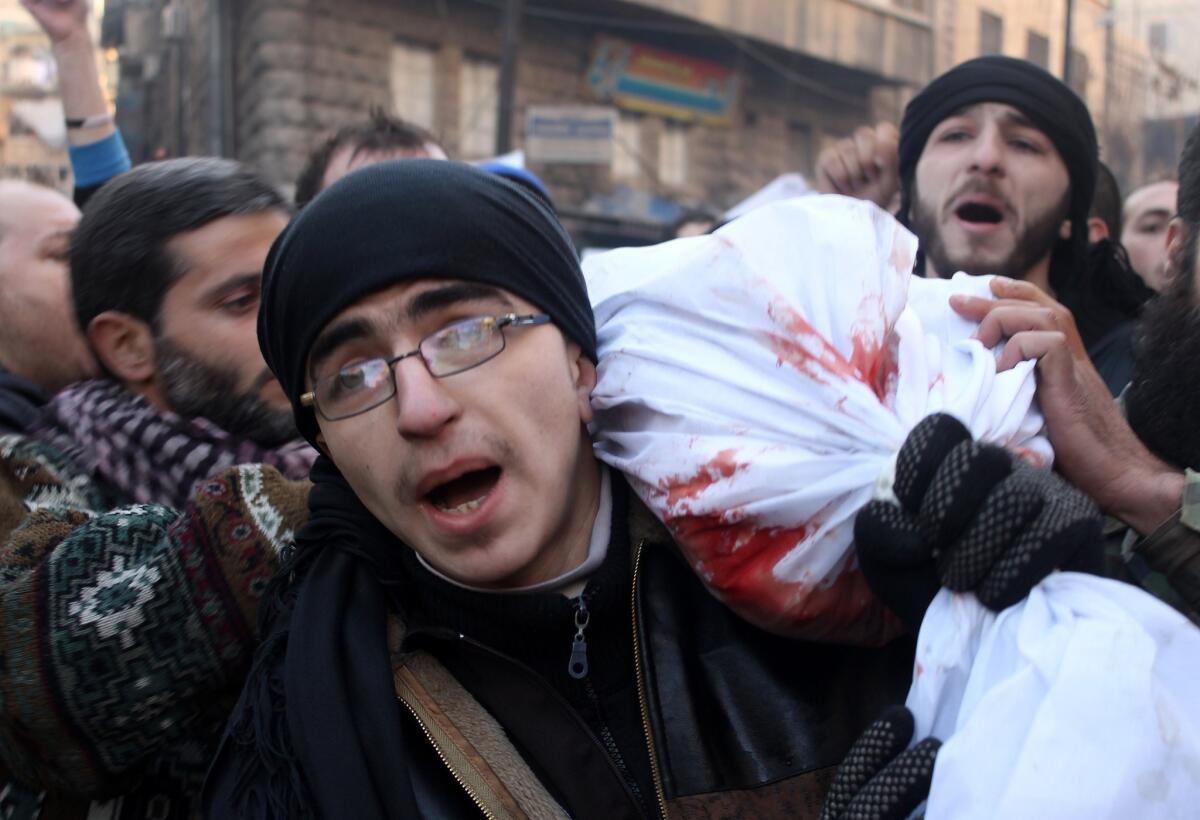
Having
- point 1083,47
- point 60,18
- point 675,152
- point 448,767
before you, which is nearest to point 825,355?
point 448,767

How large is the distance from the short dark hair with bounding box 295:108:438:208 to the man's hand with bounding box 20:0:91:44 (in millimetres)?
735

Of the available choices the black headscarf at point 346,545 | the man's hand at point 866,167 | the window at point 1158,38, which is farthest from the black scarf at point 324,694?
the window at point 1158,38

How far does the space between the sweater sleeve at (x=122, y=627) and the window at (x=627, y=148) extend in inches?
556

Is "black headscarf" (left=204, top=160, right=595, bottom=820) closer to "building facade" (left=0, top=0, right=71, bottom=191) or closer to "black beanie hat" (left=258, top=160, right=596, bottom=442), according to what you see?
"black beanie hat" (left=258, top=160, right=596, bottom=442)

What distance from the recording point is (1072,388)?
4.65 feet

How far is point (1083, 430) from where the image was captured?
140 centimetres

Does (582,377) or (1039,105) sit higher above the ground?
(1039,105)

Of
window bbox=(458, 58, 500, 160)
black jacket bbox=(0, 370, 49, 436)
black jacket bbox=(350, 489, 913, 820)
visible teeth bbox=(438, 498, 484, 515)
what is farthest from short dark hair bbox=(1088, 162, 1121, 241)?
window bbox=(458, 58, 500, 160)

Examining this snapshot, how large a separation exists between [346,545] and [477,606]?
0.21 m

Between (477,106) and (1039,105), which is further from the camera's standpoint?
(477,106)

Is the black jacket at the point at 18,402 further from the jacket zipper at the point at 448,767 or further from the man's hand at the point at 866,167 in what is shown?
the man's hand at the point at 866,167

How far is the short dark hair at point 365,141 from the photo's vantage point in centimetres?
323

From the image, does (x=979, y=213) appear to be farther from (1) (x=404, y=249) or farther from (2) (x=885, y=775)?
(2) (x=885, y=775)

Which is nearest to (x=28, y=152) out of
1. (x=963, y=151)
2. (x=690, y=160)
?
(x=690, y=160)
